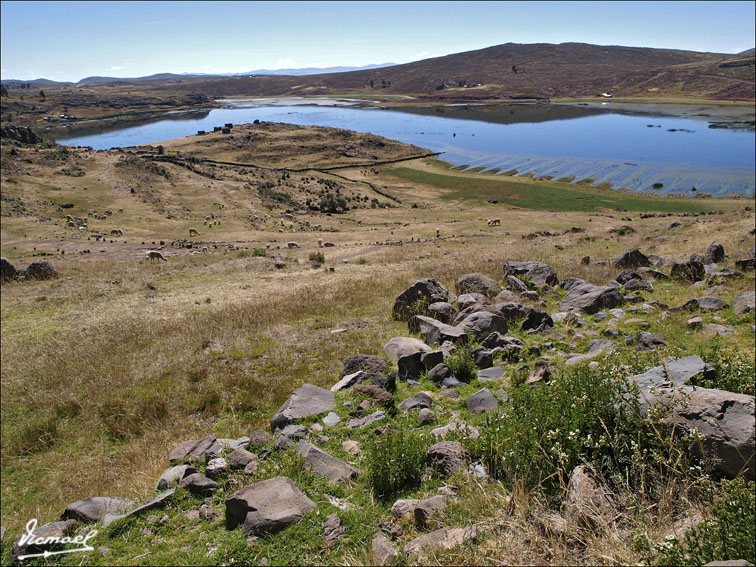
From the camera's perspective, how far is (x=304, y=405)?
8.24m

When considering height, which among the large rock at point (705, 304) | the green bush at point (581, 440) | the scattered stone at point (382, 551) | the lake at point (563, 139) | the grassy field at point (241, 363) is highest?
the lake at point (563, 139)

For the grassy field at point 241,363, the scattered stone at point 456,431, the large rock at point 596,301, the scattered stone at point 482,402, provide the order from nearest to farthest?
the grassy field at point 241,363, the scattered stone at point 456,431, the scattered stone at point 482,402, the large rock at point 596,301

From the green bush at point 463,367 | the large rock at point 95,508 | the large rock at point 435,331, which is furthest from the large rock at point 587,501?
the large rock at point 435,331

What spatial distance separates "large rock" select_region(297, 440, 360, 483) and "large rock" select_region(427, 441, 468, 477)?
3.46ft

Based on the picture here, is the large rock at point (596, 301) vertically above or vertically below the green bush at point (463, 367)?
above

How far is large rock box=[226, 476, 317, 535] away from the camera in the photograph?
4906 mm

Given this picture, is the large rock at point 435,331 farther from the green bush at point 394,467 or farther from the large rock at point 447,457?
the green bush at point 394,467

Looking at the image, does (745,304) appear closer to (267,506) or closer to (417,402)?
(417,402)

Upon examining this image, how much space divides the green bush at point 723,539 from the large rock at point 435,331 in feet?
23.0

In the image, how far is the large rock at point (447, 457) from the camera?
556 cm

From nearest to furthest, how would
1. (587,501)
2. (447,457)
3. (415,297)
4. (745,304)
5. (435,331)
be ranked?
(587,501)
(447,457)
(745,304)
(435,331)
(415,297)

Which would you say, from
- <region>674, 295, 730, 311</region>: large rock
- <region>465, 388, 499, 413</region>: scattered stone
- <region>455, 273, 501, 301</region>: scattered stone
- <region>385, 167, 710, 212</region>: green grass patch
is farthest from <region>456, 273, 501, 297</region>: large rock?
<region>385, 167, 710, 212</region>: green grass patch

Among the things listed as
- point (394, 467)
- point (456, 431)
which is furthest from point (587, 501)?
point (456, 431)

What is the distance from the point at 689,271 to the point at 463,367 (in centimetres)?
1037
